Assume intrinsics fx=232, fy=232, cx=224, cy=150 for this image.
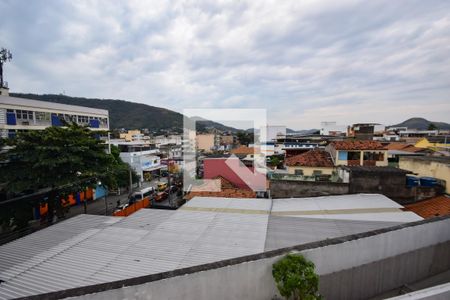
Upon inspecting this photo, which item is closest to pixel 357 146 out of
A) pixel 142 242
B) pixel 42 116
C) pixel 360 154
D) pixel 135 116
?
pixel 360 154

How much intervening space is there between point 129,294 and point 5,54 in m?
26.6

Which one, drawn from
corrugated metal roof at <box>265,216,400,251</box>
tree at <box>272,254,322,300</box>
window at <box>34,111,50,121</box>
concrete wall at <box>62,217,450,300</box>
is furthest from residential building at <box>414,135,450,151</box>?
window at <box>34,111,50,121</box>

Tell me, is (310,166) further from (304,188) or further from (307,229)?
(307,229)

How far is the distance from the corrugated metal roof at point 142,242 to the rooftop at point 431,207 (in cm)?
163

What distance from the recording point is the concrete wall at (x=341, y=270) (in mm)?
3230

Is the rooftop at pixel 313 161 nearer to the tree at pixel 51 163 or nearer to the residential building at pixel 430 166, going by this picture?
the residential building at pixel 430 166

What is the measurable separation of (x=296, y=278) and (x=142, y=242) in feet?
14.5

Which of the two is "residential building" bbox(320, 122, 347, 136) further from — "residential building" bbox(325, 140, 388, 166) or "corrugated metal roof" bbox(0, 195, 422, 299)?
"corrugated metal roof" bbox(0, 195, 422, 299)

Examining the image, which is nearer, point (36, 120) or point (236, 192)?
point (236, 192)

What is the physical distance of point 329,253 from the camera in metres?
3.97

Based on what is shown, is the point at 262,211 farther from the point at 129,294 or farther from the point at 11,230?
the point at 11,230

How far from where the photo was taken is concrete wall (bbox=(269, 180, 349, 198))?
10.9 m

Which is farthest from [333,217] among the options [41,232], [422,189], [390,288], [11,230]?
[11,230]

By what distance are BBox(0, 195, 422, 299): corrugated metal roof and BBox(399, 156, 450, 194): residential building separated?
14.8 feet
